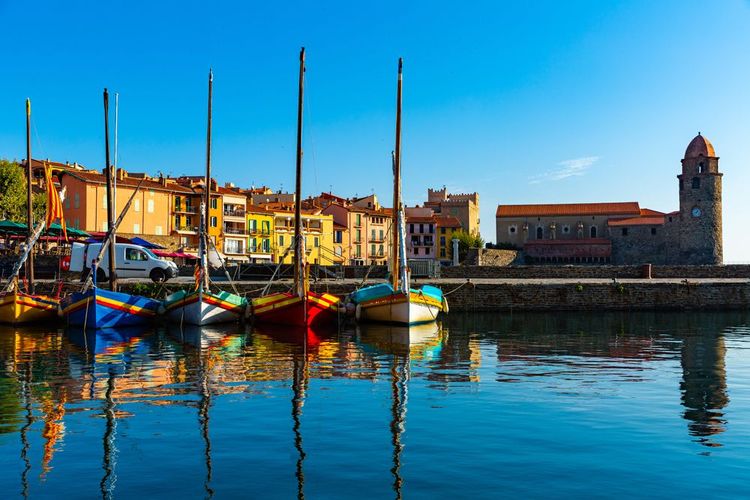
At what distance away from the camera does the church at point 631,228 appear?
9575 centimetres

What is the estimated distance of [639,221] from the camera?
10788 cm

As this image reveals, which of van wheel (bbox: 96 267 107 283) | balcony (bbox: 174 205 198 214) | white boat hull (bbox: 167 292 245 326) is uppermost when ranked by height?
balcony (bbox: 174 205 198 214)

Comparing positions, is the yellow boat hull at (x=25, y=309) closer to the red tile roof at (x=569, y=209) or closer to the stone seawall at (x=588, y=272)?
the stone seawall at (x=588, y=272)

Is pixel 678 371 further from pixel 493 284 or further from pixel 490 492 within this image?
pixel 493 284

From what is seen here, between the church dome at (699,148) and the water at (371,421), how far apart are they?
83.6 metres

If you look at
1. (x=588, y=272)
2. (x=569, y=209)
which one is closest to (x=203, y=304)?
(x=588, y=272)

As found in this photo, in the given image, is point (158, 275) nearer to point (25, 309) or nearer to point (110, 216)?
point (110, 216)

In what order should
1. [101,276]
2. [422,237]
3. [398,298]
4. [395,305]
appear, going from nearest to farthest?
[398,298], [395,305], [101,276], [422,237]

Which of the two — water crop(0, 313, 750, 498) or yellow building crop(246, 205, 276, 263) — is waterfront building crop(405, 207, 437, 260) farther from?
water crop(0, 313, 750, 498)

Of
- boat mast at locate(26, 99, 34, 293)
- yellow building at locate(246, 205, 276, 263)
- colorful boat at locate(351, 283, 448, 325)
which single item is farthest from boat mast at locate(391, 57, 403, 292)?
yellow building at locate(246, 205, 276, 263)

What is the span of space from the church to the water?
3150 inches

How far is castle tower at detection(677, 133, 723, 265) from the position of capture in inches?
3745

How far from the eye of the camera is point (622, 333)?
2839 centimetres

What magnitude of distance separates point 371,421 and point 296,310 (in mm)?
17880
